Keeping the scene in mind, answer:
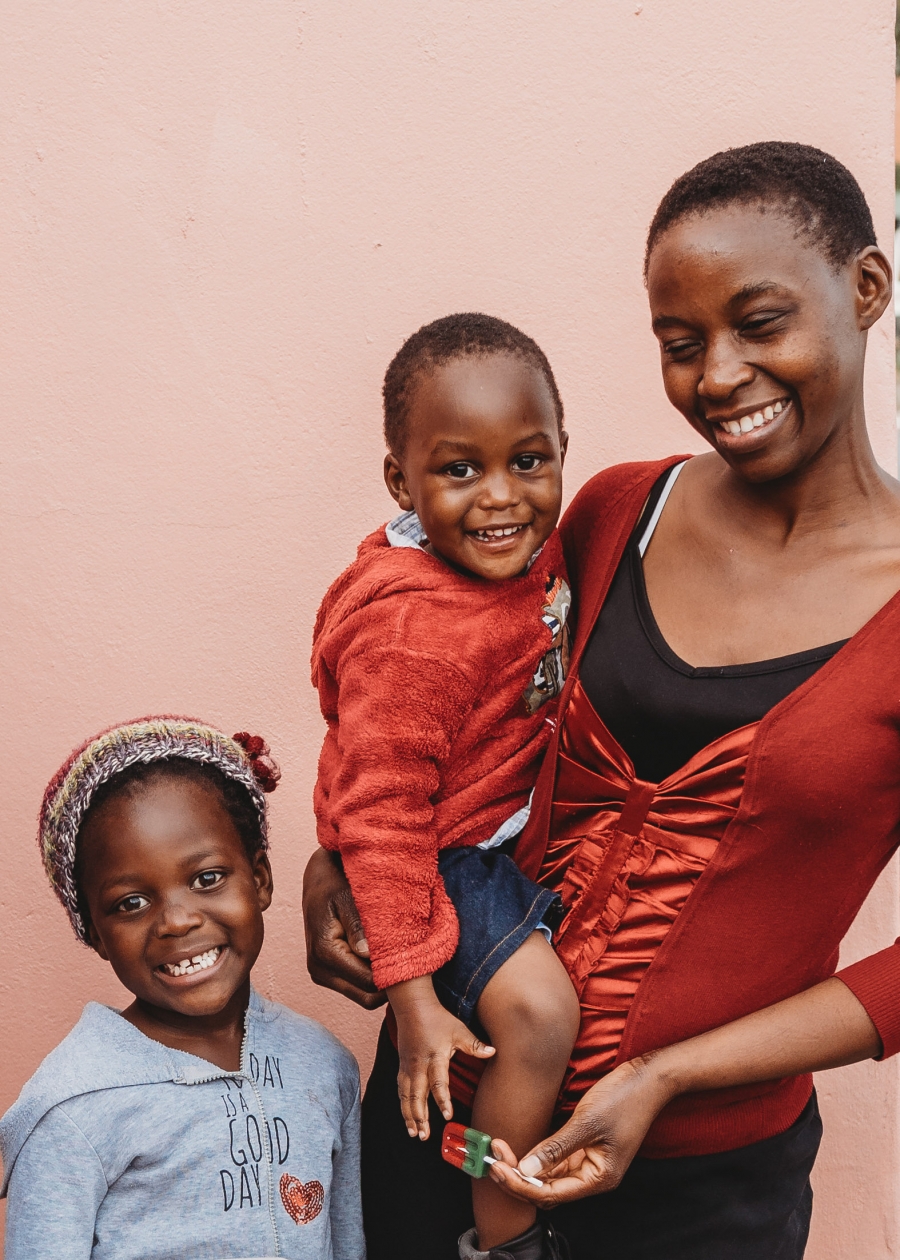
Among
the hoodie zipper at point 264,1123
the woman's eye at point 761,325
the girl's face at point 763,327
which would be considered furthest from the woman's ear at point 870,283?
the hoodie zipper at point 264,1123

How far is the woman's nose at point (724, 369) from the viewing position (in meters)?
1.58

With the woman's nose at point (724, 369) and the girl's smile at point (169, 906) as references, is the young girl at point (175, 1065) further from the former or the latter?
the woman's nose at point (724, 369)

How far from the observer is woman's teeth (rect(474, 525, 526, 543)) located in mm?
1855

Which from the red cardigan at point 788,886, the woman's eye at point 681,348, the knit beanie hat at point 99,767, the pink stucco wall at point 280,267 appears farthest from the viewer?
the pink stucco wall at point 280,267

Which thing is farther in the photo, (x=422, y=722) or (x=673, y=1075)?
(x=422, y=722)

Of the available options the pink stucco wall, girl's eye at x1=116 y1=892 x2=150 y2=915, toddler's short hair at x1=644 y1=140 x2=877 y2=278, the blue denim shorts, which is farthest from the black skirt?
toddler's short hair at x1=644 y1=140 x2=877 y2=278

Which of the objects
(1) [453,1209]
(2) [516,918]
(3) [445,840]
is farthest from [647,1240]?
(3) [445,840]

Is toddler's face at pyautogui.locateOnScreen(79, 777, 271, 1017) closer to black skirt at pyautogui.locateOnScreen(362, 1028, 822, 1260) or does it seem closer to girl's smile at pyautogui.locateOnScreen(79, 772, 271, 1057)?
girl's smile at pyautogui.locateOnScreen(79, 772, 271, 1057)

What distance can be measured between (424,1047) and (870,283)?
117 cm

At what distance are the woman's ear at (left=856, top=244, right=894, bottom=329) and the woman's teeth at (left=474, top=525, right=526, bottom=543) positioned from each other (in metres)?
0.55

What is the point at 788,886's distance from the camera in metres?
1.60

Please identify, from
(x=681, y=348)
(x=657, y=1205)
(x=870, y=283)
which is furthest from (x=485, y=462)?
(x=657, y=1205)

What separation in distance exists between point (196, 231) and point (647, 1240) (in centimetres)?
200

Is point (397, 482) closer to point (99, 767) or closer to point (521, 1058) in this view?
point (99, 767)
